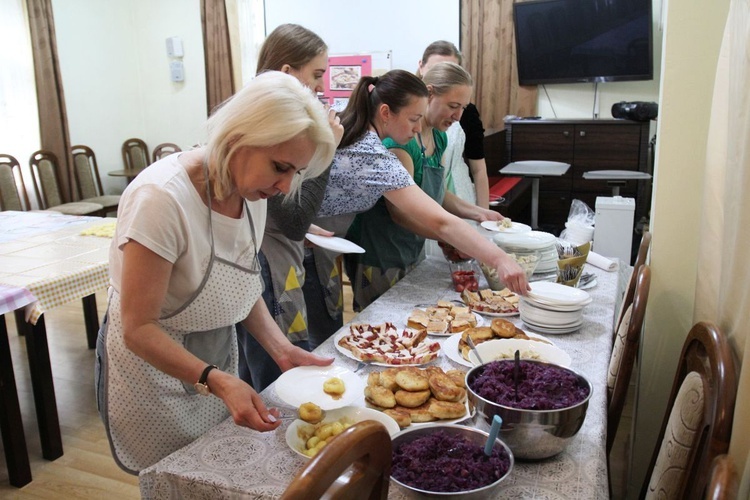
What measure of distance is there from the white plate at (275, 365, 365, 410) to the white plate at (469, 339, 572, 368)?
313 millimetres

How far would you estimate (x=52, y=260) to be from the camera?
107 inches

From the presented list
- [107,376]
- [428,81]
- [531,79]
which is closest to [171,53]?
[531,79]

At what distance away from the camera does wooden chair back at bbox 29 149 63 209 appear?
5.53m

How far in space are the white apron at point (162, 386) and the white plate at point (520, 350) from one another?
1.79 ft

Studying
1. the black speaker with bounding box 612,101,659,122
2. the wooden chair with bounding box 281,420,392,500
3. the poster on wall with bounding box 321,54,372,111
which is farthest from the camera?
the poster on wall with bounding box 321,54,372,111

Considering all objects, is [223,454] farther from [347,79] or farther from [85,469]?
[347,79]

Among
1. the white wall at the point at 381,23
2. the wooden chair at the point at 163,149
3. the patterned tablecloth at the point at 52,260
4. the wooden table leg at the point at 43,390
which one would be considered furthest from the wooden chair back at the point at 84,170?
the wooden table leg at the point at 43,390

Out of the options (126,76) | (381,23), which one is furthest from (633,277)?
(126,76)

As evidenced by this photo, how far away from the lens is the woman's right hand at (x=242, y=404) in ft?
3.68

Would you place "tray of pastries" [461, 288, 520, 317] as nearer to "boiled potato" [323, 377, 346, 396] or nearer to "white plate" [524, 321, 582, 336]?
"white plate" [524, 321, 582, 336]

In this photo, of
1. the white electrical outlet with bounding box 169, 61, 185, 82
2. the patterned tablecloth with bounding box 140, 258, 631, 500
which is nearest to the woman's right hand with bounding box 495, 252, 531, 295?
the patterned tablecloth with bounding box 140, 258, 631, 500

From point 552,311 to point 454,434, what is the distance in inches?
28.1

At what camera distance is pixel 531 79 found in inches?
211

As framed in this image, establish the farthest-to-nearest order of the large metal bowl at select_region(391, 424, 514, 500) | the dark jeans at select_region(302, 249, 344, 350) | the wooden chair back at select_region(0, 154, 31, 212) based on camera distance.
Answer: the wooden chair back at select_region(0, 154, 31, 212)
the dark jeans at select_region(302, 249, 344, 350)
the large metal bowl at select_region(391, 424, 514, 500)
